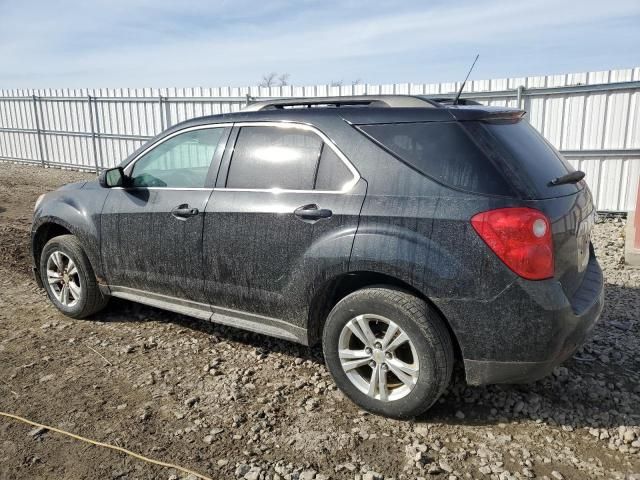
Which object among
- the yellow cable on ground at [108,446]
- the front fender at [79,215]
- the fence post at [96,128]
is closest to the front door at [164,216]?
the front fender at [79,215]

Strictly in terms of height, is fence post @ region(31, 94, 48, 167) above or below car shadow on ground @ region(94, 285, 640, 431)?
above

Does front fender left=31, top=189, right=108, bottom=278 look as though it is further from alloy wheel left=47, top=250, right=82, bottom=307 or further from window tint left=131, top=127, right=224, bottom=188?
window tint left=131, top=127, right=224, bottom=188

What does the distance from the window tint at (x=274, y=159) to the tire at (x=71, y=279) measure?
174 cm

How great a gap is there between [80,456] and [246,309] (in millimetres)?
1282

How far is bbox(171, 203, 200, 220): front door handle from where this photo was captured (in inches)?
143

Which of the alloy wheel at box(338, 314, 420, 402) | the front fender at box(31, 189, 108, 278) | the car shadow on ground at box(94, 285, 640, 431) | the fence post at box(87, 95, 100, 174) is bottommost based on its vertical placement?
the car shadow on ground at box(94, 285, 640, 431)

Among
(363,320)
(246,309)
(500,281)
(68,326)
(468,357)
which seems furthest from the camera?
(68,326)

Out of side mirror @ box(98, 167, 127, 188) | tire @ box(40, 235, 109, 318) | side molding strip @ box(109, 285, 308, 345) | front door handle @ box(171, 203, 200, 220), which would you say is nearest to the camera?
side molding strip @ box(109, 285, 308, 345)

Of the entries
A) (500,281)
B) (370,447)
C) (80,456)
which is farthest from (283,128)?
(80,456)

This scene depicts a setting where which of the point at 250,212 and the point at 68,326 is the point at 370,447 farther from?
the point at 68,326

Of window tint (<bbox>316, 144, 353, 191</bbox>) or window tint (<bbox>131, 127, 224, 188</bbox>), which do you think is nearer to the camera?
window tint (<bbox>316, 144, 353, 191</bbox>)

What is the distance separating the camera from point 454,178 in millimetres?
2752

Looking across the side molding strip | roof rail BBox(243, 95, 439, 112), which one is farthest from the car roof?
the side molding strip

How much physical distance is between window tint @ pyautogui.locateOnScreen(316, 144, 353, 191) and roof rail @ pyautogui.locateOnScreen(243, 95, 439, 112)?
397 millimetres
